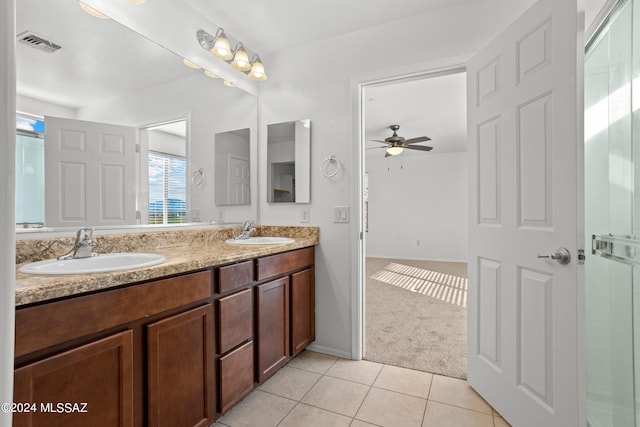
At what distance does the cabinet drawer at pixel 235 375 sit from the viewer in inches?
57.9

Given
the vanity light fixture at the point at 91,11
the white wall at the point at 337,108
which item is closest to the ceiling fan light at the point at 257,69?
the white wall at the point at 337,108

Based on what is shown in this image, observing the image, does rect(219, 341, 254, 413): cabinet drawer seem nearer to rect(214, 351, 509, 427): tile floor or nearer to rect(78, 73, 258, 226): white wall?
rect(214, 351, 509, 427): tile floor

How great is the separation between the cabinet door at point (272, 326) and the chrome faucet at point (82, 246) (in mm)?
819

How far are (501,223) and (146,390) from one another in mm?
1773

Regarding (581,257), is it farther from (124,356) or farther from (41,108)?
(41,108)

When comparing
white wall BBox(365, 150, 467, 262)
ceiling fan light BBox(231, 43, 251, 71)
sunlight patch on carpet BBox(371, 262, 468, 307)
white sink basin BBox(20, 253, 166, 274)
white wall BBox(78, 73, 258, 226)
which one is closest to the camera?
white sink basin BBox(20, 253, 166, 274)

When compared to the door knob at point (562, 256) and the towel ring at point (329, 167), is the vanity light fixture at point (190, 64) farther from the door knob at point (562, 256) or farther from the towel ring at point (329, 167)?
the door knob at point (562, 256)

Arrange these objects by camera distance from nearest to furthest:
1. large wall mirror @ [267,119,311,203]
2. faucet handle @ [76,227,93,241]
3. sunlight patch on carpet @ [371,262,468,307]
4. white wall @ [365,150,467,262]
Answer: faucet handle @ [76,227,93,241]
large wall mirror @ [267,119,311,203]
sunlight patch on carpet @ [371,262,468,307]
white wall @ [365,150,467,262]

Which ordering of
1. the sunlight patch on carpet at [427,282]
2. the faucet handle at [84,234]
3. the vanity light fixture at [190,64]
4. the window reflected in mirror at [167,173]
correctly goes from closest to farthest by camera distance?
the faucet handle at [84,234] → the window reflected in mirror at [167,173] → the vanity light fixture at [190,64] → the sunlight patch on carpet at [427,282]

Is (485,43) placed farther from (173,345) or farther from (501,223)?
(173,345)

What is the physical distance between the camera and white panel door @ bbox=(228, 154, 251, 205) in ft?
8.01

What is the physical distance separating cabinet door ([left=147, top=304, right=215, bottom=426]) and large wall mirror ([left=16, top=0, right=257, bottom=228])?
2.39ft

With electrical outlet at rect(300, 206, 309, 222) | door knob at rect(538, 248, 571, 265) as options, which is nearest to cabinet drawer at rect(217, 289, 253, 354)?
electrical outlet at rect(300, 206, 309, 222)

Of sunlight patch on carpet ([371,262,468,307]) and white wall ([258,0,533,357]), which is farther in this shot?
sunlight patch on carpet ([371,262,468,307])
